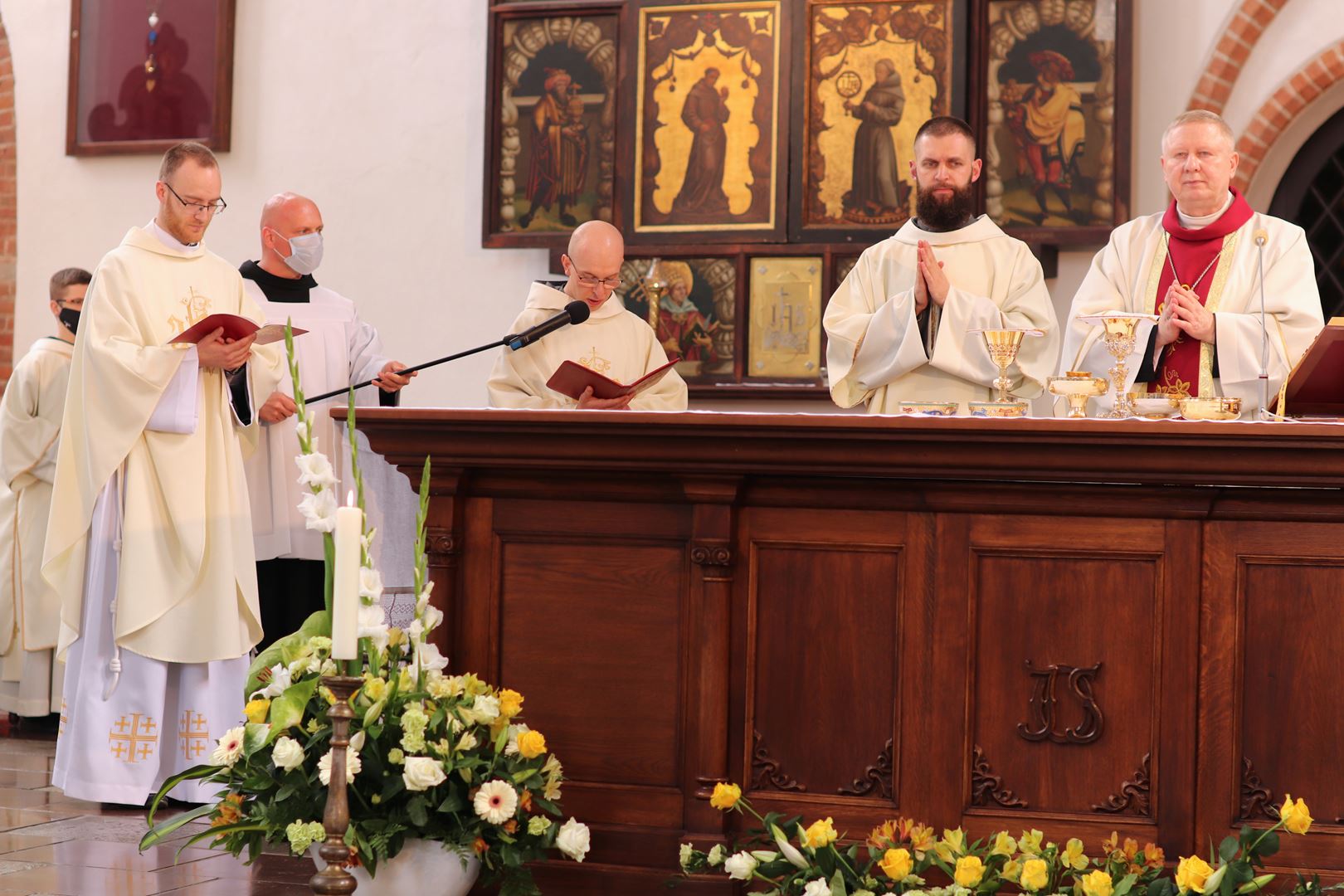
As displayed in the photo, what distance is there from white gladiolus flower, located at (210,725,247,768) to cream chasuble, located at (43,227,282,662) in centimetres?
162

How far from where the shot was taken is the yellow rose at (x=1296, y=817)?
125 inches

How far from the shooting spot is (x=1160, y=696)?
351cm

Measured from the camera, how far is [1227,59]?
6.87 metres

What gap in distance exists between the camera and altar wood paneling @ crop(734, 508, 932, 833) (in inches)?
144

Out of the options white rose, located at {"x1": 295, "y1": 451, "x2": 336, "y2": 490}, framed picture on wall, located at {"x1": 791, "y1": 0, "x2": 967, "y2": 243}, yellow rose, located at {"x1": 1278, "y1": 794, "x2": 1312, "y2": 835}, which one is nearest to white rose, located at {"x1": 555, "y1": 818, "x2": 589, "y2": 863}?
white rose, located at {"x1": 295, "y1": 451, "x2": 336, "y2": 490}

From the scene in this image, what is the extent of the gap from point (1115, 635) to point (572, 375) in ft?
5.52

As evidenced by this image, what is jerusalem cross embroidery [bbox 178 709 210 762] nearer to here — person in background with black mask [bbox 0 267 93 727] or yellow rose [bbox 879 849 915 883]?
person in background with black mask [bbox 0 267 93 727]

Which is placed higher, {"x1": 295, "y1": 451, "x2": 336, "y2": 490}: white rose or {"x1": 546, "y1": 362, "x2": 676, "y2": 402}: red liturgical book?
{"x1": 546, "y1": 362, "x2": 676, "y2": 402}: red liturgical book

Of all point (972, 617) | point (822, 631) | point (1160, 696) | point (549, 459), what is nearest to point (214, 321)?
point (549, 459)

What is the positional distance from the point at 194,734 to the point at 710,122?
3.65 metres

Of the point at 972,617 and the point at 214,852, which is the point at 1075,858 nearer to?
the point at 972,617

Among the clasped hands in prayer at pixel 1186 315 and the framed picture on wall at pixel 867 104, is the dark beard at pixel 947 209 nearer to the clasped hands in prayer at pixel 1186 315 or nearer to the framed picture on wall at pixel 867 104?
the clasped hands in prayer at pixel 1186 315

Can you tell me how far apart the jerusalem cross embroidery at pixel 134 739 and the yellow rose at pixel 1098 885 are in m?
3.11

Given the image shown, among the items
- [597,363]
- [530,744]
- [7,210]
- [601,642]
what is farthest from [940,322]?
[7,210]
